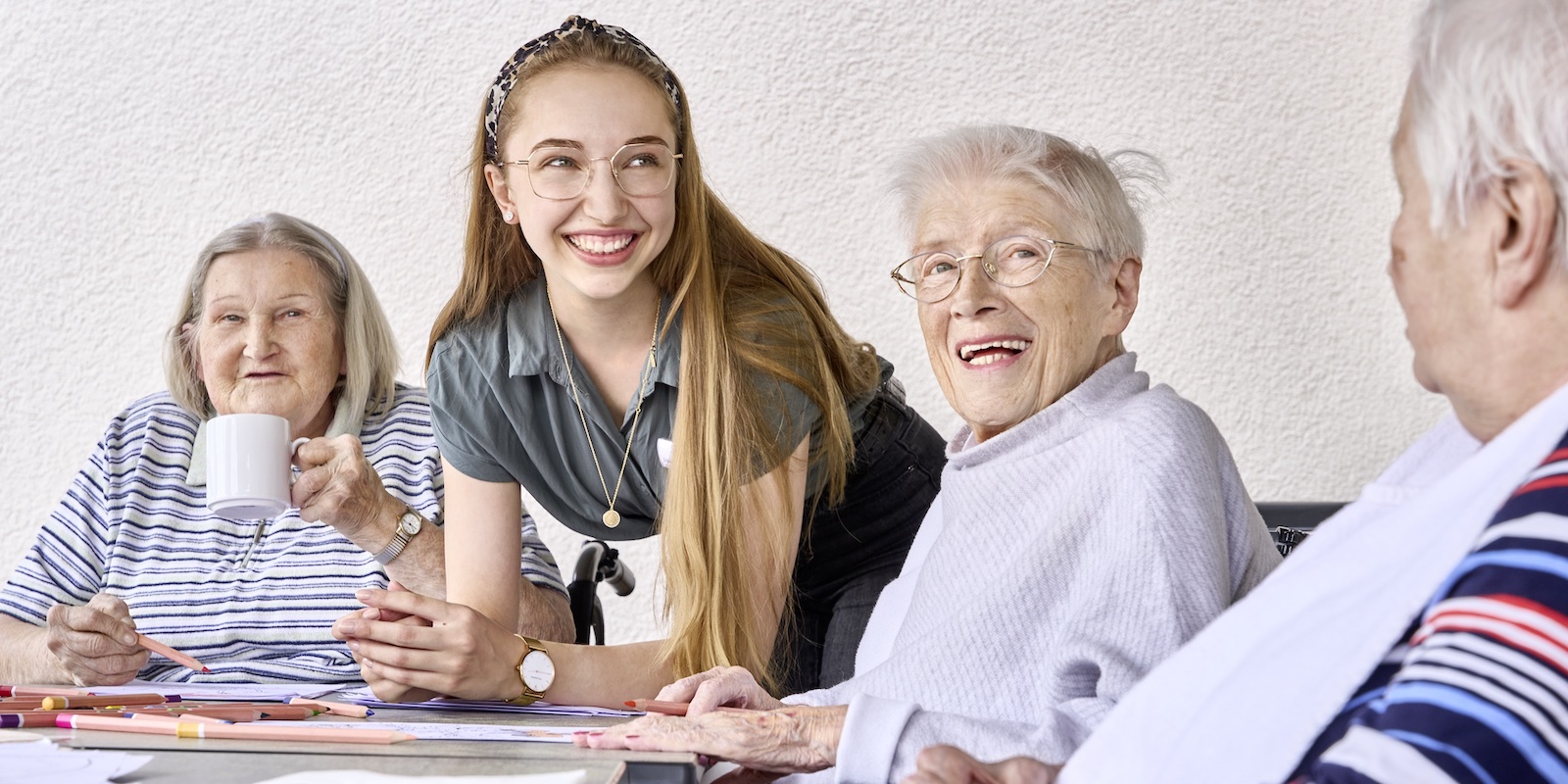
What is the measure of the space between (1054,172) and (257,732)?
0.95m

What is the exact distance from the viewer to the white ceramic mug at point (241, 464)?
5.52ft

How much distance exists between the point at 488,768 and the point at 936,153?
2.67ft

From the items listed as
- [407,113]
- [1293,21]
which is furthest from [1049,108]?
[407,113]

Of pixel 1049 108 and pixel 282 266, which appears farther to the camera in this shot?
pixel 1049 108

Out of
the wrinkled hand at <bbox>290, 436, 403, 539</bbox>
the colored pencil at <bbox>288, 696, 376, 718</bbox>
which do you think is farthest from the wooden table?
the wrinkled hand at <bbox>290, 436, 403, 539</bbox>

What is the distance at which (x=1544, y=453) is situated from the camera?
0.73 metres

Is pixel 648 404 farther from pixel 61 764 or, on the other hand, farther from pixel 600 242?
pixel 61 764

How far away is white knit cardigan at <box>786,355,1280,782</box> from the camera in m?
1.10

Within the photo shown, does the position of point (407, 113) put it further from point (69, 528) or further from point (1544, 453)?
point (1544, 453)

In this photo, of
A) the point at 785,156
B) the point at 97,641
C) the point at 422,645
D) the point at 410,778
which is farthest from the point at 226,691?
the point at 785,156

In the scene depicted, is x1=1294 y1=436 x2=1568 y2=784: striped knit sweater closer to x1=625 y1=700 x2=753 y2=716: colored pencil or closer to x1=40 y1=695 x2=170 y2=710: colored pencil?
x1=625 y1=700 x2=753 y2=716: colored pencil

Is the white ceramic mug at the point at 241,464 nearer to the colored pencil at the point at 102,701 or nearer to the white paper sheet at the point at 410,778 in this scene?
the colored pencil at the point at 102,701

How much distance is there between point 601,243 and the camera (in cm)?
169

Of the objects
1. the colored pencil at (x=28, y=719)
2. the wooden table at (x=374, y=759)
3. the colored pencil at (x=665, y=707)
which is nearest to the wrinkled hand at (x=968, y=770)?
the wooden table at (x=374, y=759)
